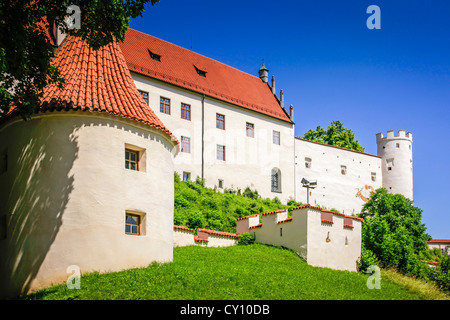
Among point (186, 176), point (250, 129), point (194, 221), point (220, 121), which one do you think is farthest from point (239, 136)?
point (194, 221)

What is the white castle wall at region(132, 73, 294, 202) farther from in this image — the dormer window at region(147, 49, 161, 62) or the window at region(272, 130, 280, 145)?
the dormer window at region(147, 49, 161, 62)

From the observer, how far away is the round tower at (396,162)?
60.1 meters

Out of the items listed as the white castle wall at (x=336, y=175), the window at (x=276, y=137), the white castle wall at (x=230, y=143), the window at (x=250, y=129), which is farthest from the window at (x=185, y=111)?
the white castle wall at (x=336, y=175)

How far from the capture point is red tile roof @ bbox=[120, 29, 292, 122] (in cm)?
4278

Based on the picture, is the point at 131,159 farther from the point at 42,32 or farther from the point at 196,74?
the point at 196,74

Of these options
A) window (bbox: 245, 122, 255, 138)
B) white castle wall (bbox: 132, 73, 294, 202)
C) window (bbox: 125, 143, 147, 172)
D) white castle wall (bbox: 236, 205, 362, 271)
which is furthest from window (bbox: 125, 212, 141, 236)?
window (bbox: 245, 122, 255, 138)

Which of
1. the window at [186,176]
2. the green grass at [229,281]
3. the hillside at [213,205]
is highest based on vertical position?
the window at [186,176]

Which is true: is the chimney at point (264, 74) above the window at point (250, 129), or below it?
above

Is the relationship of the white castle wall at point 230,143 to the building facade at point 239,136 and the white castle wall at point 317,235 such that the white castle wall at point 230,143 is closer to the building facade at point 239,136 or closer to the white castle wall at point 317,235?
the building facade at point 239,136

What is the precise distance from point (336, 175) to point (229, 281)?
40249 millimetres

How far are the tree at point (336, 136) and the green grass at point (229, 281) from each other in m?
41.1

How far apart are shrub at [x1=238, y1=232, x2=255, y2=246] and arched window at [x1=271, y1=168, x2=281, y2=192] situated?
2336 cm

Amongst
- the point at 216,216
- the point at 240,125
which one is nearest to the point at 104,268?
the point at 216,216

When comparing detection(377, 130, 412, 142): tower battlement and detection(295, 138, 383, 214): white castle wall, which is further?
detection(377, 130, 412, 142): tower battlement
